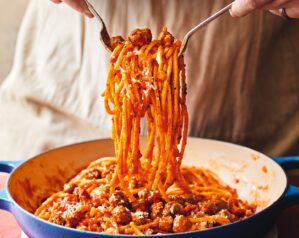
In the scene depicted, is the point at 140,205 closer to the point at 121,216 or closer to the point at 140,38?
the point at 121,216

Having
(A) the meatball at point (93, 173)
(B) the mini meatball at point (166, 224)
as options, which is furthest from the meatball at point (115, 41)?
(B) the mini meatball at point (166, 224)

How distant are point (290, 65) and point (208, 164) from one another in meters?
0.44

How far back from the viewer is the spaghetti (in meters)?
1.39

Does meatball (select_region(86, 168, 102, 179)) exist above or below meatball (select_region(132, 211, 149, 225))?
above

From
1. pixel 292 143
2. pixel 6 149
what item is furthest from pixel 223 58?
pixel 6 149

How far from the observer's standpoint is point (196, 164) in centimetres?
175

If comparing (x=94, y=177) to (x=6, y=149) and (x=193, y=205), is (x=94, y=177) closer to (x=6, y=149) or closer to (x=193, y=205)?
(x=193, y=205)

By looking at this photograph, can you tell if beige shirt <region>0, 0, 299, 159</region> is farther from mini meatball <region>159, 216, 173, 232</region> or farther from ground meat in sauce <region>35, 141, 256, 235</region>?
mini meatball <region>159, 216, 173, 232</region>

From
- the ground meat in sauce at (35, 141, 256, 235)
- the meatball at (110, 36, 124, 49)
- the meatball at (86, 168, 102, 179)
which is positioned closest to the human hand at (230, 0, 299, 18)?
the meatball at (110, 36, 124, 49)

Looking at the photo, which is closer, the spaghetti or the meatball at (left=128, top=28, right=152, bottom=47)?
the spaghetti

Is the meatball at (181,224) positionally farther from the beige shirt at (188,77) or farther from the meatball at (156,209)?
the beige shirt at (188,77)

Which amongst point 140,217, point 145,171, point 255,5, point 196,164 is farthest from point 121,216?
point 255,5

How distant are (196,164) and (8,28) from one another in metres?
2.28

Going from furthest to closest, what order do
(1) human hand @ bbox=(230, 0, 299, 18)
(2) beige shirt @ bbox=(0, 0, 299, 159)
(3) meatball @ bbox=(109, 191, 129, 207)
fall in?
1. (2) beige shirt @ bbox=(0, 0, 299, 159)
2. (3) meatball @ bbox=(109, 191, 129, 207)
3. (1) human hand @ bbox=(230, 0, 299, 18)
